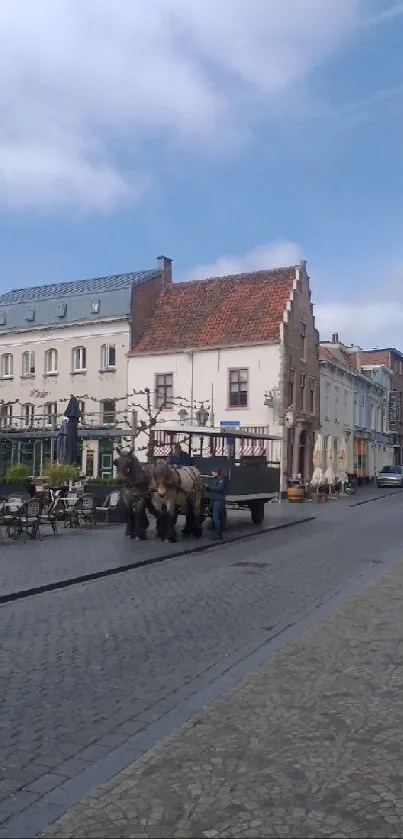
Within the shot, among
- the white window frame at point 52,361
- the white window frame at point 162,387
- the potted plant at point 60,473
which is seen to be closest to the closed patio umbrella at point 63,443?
the potted plant at point 60,473

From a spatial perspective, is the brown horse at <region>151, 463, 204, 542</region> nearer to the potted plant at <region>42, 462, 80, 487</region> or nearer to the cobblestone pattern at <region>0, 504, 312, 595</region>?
the cobblestone pattern at <region>0, 504, 312, 595</region>

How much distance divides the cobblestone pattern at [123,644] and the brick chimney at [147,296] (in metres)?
27.9

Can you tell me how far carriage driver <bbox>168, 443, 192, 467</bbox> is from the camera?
715 inches

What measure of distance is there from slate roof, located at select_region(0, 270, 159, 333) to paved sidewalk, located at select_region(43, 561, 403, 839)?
36166 millimetres

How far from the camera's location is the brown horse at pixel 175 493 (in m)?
16.6

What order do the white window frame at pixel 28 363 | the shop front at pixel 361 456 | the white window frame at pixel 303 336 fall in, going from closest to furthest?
the white window frame at pixel 303 336 < the white window frame at pixel 28 363 < the shop front at pixel 361 456

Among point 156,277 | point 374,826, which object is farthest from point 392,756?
point 156,277

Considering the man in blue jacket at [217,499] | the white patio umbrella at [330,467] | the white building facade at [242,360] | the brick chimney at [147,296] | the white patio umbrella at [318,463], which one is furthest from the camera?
the brick chimney at [147,296]

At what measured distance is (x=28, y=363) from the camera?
4431cm

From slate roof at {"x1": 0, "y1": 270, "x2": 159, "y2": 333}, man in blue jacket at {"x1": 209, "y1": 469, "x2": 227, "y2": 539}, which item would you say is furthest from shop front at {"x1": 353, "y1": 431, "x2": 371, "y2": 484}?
man in blue jacket at {"x1": 209, "y1": 469, "x2": 227, "y2": 539}

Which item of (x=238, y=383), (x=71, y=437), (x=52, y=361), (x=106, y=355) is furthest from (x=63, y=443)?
(x=52, y=361)

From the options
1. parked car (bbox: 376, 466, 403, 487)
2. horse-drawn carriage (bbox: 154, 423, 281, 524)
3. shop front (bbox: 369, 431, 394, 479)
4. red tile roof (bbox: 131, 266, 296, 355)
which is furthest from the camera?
shop front (bbox: 369, 431, 394, 479)

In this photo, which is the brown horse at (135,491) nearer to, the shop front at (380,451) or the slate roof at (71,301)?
the slate roof at (71,301)

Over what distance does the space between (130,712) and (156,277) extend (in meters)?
39.8
